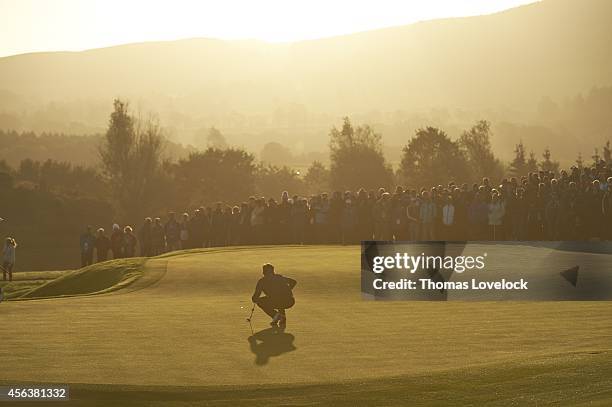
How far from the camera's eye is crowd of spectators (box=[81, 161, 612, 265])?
1497 inches

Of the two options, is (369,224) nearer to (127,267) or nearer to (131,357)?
(127,267)

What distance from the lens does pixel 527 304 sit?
27656mm

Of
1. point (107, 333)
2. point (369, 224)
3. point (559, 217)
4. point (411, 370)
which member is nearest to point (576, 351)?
point (411, 370)

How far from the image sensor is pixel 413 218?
1577 inches

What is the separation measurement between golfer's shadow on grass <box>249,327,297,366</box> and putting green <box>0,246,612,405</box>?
0.03 metres

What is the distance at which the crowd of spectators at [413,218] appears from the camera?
38.0m

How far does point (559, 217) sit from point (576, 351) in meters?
18.2

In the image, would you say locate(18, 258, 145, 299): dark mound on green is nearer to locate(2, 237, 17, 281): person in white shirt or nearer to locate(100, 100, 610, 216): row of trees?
locate(2, 237, 17, 281): person in white shirt

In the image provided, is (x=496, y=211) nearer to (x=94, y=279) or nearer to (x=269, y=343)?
(x=94, y=279)

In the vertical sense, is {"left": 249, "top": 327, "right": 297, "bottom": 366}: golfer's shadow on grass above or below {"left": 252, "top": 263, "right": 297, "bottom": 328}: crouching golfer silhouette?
below

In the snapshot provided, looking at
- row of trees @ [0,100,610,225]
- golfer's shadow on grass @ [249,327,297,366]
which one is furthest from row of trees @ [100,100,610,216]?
golfer's shadow on grass @ [249,327,297,366]

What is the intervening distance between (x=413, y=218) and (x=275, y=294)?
57.9 feet

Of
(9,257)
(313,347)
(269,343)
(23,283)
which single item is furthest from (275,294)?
(9,257)

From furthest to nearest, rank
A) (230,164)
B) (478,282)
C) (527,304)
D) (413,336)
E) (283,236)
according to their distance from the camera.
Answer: (230,164)
(283,236)
(478,282)
(527,304)
(413,336)
